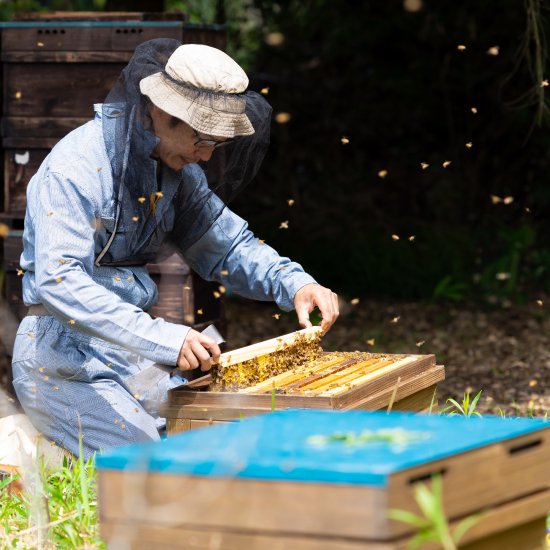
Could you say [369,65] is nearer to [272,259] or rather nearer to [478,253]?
[478,253]

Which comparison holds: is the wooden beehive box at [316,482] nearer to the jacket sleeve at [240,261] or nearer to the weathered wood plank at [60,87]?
the jacket sleeve at [240,261]

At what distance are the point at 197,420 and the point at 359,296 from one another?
15.7 feet

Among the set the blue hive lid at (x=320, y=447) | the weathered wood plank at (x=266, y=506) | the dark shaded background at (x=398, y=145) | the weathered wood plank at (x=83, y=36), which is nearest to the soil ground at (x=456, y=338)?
the dark shaded background at (x=398, y=145)

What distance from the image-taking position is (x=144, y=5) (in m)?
6.36

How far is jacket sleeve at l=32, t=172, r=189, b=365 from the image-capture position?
266 cm

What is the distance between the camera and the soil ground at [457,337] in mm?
5098

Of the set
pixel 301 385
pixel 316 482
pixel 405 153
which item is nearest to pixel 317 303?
pixel 301 385

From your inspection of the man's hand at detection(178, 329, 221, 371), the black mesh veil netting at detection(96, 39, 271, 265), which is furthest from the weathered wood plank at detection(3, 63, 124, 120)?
the man's hand at detection(178, 329, 221, 371)

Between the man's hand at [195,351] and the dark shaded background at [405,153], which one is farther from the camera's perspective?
the dark shaded background at [405,153]

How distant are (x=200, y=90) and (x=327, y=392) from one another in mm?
814

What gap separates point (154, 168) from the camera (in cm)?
298

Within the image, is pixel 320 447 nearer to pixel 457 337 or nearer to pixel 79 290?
pixel 79 290

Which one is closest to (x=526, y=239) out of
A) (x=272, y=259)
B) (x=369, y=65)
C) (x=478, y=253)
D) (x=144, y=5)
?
(x=478, y=253)

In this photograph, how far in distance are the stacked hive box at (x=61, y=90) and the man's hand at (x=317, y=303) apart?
1041mm
